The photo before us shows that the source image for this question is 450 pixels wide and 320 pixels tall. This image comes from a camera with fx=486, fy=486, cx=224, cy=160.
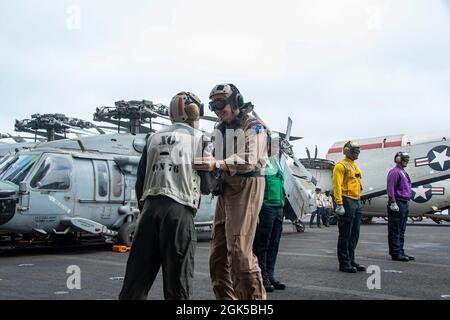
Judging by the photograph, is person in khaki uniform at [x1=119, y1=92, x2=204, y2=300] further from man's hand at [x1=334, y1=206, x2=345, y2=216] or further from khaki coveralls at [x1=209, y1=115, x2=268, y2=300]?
man's hand at [x1=334, y1=206, x2=345, y2=216]

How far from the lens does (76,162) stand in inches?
407

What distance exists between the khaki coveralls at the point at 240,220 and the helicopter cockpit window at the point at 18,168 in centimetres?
654

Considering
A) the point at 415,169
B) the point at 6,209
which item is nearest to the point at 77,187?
the point at 6,209

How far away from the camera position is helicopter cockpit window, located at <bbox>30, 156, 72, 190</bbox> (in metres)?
9.58

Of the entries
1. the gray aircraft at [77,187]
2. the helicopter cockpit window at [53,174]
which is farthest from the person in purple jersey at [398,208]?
the helicopter cockpit window at [53,174]

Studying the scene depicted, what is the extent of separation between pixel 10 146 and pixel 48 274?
1006 cm

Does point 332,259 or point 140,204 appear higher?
point 140,204

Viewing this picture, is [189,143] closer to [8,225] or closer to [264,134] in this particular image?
[264,134]

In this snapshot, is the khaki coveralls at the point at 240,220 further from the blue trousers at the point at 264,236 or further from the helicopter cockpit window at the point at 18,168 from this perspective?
the helicopter cockpit window at the point at 18,168

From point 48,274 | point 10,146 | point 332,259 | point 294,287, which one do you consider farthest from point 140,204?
point 10,146

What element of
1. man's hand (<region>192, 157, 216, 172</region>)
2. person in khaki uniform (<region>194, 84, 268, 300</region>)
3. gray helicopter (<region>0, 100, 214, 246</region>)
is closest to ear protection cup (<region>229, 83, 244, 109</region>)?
person in khaki uniform (<region>194, 84, 268, 300</region>)

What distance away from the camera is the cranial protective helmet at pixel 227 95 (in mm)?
4086

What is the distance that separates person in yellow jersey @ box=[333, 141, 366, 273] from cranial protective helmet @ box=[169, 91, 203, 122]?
428cm

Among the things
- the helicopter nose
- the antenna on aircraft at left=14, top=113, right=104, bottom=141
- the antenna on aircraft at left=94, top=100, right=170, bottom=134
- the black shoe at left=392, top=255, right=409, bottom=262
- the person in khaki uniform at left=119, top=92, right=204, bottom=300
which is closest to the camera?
the person in khaki uniform at left=119, top=92, right=204, bottom=300
